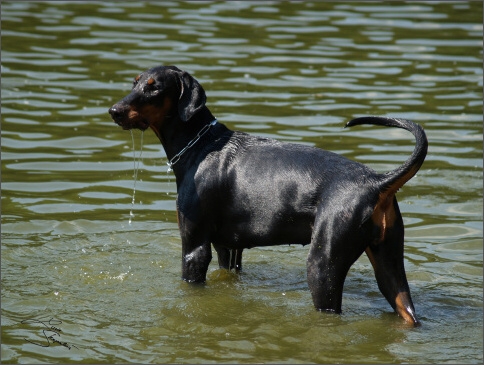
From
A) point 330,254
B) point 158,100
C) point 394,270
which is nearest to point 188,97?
point 158,100

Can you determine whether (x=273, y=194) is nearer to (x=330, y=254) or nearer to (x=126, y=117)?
(x=330, y=254)

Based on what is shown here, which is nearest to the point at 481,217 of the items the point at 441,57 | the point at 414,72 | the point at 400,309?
the point at 400,309

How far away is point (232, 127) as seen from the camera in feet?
36.7

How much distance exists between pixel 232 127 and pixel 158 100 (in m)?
4.38

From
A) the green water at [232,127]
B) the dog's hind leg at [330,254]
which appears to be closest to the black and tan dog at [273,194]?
the dog's hind leg at [330,254]

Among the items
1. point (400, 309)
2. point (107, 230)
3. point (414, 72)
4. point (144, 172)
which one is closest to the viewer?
point (400, 309)

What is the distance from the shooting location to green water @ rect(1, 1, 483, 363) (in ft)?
20.2

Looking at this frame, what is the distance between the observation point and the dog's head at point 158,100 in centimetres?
672

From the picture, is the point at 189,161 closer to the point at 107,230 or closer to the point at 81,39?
the point at 107,230

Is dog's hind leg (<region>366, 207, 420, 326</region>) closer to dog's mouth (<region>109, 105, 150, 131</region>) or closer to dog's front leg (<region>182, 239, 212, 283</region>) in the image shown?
dog's front leg (<region>182, 239, 212, 283</region>)

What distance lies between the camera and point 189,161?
22.6 ft

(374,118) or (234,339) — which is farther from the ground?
(374,118)

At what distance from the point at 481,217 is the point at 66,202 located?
4249mm

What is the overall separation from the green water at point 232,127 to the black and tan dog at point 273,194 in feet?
1.28
